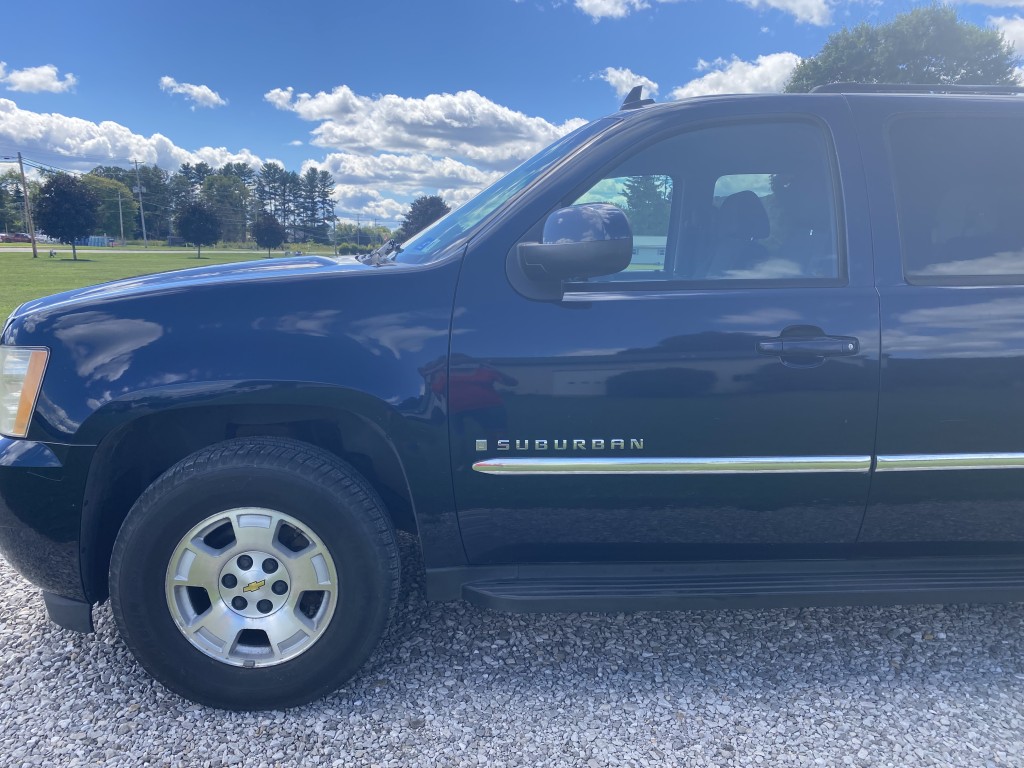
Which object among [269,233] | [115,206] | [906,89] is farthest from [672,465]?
[115,206]

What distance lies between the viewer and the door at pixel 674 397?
7.11ft

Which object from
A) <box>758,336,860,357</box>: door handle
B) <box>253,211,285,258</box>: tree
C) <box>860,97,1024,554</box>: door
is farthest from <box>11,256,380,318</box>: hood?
<box>253,211,285,258</box>: tree

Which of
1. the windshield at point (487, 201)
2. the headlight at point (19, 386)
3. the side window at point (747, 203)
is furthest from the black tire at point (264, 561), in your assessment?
the side window at point (747, 203)

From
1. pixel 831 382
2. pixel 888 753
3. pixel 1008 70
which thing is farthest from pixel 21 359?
pixel 1008 70

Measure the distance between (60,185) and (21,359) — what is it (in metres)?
60.9

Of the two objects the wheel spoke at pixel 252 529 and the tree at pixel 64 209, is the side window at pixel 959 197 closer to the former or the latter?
the wheel spoke at pixel 252 529

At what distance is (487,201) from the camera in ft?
8.81

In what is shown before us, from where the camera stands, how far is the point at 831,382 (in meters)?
2.18

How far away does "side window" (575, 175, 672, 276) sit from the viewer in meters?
2.38

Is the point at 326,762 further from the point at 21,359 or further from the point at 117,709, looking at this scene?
the point at 21,359

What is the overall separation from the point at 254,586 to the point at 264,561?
8cm

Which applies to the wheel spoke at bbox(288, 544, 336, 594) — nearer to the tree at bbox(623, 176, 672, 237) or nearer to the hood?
the hood

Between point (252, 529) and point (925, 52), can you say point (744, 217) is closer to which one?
point (252, 529)

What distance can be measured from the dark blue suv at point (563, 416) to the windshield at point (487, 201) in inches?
4.2
